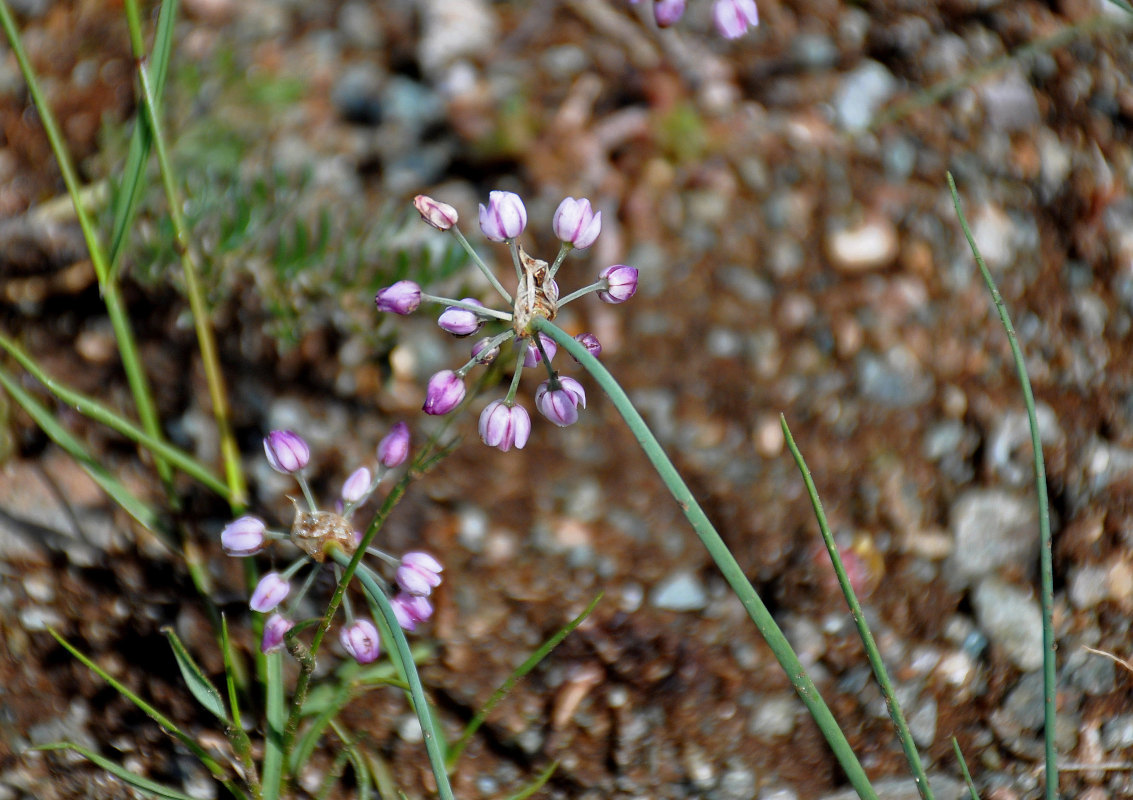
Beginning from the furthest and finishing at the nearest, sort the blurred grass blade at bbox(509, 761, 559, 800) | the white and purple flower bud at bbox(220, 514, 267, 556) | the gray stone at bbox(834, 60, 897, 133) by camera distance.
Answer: the gray stone at bbox(834, 60, 897, 133) → the blurred grass blade at bbox(509, 761, 559, 800) → the white and purple flower bud at bbox(220, 514, 267, 556)

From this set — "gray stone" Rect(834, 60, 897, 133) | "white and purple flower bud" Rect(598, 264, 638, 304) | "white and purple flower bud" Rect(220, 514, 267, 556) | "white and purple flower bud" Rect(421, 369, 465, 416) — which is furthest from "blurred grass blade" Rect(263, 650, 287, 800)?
"gray stone" Rect(834, 60, 897, 133)

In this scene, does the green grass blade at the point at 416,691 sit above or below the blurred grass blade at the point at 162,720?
above

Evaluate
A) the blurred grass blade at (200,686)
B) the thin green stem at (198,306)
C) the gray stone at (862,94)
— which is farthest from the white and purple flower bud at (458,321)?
the gray stone at (862,94)

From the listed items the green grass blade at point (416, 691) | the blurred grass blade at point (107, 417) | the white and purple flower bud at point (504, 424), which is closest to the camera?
the green grass blade at point (416, 691)

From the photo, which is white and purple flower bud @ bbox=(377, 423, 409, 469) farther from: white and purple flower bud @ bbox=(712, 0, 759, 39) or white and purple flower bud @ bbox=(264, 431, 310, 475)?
white and purple flower bud @ bbox=(712, 0, 759, 39)

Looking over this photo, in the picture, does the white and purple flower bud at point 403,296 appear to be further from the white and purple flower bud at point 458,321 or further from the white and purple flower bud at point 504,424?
the white and purple flower bud at point 504,424
